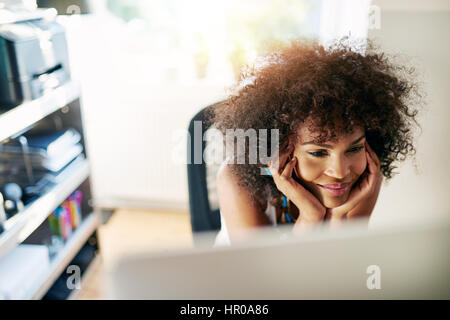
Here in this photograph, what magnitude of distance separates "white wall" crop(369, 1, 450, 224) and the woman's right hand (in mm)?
121

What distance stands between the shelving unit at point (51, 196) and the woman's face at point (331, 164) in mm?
712

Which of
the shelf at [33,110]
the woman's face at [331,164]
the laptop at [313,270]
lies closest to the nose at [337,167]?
Result: the woman's face at [331,164]

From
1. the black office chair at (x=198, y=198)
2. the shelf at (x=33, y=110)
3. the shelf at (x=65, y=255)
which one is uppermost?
the shelf at (x=33, y=110)

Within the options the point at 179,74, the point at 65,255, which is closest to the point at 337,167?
the point at 179,74

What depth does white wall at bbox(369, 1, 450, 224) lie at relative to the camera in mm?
530

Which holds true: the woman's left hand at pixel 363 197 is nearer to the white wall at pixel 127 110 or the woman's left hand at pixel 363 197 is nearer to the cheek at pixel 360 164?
the cheek at pixel 360 164

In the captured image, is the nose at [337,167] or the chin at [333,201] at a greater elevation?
the nose at [337,167]

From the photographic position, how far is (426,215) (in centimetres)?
60

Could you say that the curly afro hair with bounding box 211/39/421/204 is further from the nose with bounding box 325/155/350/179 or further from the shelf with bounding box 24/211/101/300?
the shelf with bounding box 24/211/101/300

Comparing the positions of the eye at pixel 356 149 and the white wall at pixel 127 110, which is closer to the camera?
the eye at pixel 356 149

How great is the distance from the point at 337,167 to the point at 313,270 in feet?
0.65

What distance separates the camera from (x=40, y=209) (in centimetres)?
104

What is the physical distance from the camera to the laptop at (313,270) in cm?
62

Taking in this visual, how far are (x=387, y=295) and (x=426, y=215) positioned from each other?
0.51 ft
